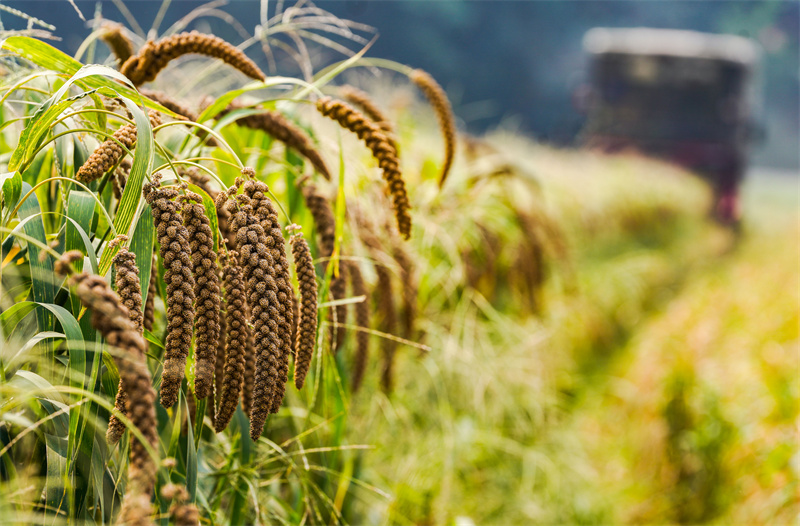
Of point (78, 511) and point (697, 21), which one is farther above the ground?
point (697, 21)

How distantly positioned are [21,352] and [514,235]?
214 centimetres

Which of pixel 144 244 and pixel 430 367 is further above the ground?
pixel 144 244

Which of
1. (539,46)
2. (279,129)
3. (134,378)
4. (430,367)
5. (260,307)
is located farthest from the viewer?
(539,46)

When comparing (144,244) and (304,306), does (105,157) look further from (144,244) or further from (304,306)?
(304,306)

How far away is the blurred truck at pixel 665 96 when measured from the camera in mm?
12352

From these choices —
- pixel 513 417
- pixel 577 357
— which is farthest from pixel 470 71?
pixel 513 417

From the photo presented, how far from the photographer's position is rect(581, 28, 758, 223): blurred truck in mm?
12352

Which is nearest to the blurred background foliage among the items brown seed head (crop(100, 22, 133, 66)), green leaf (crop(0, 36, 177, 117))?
brown seed head (crop(100, 22, 133, 66))

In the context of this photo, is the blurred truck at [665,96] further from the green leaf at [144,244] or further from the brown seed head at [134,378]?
the brown seed head at [134,378]

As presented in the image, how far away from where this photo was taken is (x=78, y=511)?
0.54 metres

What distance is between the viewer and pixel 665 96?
42.7ft

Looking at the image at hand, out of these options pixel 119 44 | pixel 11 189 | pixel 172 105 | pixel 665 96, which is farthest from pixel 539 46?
pixel 11 189

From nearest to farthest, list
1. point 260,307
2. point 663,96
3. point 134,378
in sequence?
1. point 134,378
2. point 260,307
3. point 663,96

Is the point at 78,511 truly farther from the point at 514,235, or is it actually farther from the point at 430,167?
the point at 514,235
